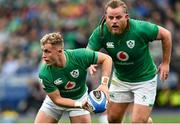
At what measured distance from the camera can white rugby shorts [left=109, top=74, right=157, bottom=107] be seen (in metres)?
10.4

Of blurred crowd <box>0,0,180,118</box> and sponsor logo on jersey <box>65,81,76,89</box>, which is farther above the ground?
sponsor logo on jersey <box>65,81,76,89</box>

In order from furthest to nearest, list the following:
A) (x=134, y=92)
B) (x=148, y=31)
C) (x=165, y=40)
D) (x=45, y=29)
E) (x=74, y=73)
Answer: (x=45, y=29)
(x=134, y=92)
(x=165, y=40)
(x=148, y=31)
(x=74, y=73)

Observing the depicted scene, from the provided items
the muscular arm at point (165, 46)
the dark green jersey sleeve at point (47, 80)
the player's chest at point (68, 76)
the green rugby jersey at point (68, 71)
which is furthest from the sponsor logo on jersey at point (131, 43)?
the dark green jersey sleeve at point (47, 80)

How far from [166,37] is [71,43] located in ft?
28.7

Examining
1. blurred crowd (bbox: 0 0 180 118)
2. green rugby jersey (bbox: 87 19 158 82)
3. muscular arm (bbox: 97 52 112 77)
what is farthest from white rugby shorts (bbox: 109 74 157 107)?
blurred crowd (bbox: 0 0 180 118)

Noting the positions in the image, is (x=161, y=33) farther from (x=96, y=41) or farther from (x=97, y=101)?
(x=97, y=101)

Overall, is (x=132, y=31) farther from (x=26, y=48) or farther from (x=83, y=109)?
(x=26, y=48)

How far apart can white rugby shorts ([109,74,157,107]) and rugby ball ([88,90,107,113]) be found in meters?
1.05

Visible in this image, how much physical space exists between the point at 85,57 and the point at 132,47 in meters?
0.73

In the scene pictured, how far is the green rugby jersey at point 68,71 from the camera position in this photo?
9828 mm

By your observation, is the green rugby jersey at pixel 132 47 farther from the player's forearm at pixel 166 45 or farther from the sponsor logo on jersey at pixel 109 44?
the player's forearm at pixel 166 45

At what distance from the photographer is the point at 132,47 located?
10.2m

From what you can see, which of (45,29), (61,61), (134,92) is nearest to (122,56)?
(134,92)

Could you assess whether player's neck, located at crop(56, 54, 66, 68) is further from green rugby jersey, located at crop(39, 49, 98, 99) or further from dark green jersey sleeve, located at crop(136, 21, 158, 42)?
dark green jersey sleeve, located at crop(136, 21, 158, 42)
